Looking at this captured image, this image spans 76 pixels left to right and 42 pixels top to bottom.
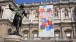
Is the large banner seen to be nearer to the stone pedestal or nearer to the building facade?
the building facade

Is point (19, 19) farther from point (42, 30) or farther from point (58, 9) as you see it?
point (58, 9)

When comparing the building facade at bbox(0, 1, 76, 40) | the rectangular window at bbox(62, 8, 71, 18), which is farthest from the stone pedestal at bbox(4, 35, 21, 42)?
the rectangular window at bbox(62, 8, 71, 18)

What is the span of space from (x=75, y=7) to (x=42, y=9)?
20.2 ft

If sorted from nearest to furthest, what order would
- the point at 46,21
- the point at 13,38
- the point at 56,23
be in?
the point at 13,38 < the point at 46,21 < the point at 56,23

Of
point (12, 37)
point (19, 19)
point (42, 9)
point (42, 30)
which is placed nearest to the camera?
point (12, 37)

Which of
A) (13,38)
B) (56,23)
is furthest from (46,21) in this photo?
(13,38)

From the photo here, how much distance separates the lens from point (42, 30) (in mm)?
34281

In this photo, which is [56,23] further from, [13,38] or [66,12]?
[13,38]

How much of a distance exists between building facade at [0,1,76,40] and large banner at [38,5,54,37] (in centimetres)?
206

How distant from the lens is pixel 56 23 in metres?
37.6

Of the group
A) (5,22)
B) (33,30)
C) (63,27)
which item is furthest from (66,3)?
(5,22)

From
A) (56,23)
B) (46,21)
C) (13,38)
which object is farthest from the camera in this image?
(56,23)

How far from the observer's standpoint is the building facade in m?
36.8

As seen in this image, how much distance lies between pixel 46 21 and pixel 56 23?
291cm
